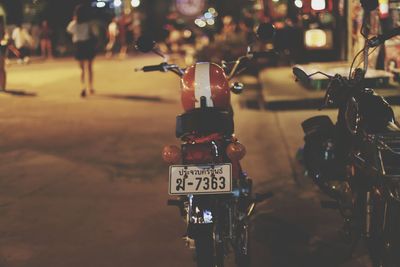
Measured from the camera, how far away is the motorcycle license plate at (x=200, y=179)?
14.5 ft

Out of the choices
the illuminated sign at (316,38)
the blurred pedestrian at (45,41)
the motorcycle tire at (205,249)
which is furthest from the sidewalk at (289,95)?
the blurred pedestrian at (45,41)

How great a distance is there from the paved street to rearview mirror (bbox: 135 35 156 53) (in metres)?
1.61

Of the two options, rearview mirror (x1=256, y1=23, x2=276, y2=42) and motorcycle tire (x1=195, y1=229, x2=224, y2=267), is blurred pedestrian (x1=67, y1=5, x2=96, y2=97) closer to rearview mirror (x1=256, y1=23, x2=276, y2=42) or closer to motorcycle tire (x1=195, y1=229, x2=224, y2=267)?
rearview mirror (x1=256, y1=23, x2=276, y2=42)

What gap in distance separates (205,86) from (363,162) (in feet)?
4.18

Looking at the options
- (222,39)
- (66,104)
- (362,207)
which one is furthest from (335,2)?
(362,207)

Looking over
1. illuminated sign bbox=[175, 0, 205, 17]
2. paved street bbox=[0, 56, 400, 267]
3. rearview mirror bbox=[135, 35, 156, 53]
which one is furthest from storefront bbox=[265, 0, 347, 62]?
rearview mirror bbox=[135, 35, 156, 53]

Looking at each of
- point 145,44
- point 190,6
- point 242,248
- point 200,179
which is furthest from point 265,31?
point 190,6

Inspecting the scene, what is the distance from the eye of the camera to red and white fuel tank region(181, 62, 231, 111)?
16.3 feet

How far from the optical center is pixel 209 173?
Result: 4.44 m

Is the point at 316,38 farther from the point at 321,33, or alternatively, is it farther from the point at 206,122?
the point at 206,122

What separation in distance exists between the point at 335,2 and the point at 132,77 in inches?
227

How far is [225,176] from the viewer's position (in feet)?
14.6

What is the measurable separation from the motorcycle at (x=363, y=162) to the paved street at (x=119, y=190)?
1.24 ft

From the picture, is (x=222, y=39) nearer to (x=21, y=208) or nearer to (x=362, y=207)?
(x=21, y=208)
